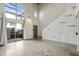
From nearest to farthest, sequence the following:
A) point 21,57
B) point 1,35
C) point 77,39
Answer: point 21,57 → point 77,39 → point 1,35

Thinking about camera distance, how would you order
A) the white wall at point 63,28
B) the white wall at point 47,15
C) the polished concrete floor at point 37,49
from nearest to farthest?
the polished concrete floor at point 37,49 → the white wall at point 63,28 → the white wall at point 47,15

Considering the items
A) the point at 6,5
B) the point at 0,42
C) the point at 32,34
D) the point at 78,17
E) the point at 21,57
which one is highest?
the point at 6,5

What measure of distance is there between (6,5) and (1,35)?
1.09 metres

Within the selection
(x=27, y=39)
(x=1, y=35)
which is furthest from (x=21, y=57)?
(x=1, y=35)

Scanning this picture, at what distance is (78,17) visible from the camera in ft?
13.0

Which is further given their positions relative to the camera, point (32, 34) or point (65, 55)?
point (32, 34)

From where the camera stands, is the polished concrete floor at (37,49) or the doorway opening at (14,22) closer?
the polished concrete floor at (37,49)

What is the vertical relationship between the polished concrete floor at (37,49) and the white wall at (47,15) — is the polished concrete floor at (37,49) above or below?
below

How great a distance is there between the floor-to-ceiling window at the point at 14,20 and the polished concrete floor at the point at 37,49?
0.31 meters

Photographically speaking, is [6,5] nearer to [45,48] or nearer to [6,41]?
[6,41]

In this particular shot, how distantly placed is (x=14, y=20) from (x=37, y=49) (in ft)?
4.06

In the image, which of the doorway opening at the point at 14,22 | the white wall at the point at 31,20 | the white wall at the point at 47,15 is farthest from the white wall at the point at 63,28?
the doorway opening at the point at 14,22

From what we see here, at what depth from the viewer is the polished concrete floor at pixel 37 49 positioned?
12.2ft

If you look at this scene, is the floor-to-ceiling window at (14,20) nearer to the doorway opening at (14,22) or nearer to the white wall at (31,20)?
the doorway opening at (14,22)
